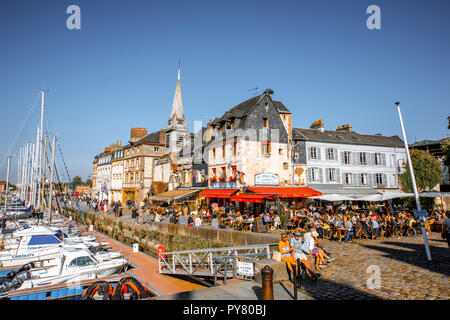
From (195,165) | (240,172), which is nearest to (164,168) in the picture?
(195,165)

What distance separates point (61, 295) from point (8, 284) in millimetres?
2734

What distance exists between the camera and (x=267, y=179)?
22453 mm

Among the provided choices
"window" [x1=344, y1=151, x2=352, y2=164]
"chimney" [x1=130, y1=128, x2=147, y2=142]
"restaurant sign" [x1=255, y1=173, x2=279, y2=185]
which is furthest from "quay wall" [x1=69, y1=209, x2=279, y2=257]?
"chimney" [x1=130, y1=128, x2=147, y2=142]

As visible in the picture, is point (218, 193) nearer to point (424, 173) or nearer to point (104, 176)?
point (424, 173)

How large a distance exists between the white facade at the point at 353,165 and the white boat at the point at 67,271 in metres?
18.5

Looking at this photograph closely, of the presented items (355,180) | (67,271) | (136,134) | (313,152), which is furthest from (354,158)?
(136,134)

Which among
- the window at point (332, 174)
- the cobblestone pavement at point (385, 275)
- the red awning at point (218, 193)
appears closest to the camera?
the cobblestone pavement at point (385, 275)

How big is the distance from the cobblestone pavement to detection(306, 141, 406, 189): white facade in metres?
15.6

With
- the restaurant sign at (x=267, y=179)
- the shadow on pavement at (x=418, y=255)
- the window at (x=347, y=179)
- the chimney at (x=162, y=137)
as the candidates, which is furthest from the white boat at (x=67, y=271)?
the chimney at (x=162, y=137)

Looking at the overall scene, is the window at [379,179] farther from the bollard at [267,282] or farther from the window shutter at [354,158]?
the bollard at [267,282]

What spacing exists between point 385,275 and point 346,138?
24550 millimetres

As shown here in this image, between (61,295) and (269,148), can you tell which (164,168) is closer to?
(269,148)

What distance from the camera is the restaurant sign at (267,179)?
22.2 m

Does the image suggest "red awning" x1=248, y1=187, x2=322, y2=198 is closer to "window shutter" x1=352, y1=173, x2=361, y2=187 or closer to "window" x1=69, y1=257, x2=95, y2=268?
"window shutter" x1=352, y1=173, x2=361, y2=187
